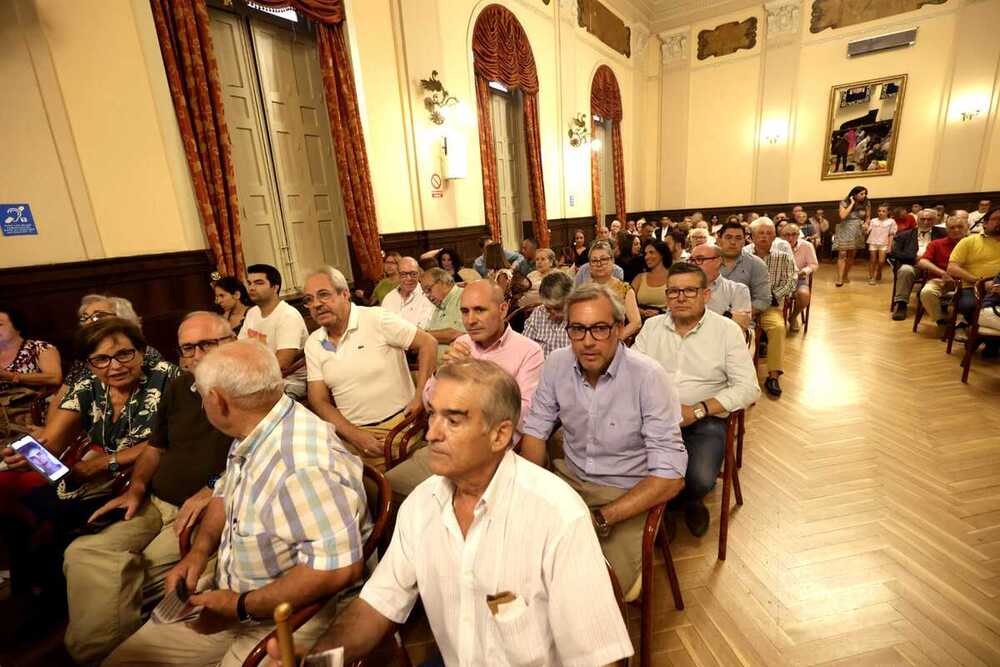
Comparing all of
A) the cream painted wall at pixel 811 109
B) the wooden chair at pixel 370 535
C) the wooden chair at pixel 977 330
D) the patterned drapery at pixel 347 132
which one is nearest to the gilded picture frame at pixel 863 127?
the cream painted wall at pixel 811 109

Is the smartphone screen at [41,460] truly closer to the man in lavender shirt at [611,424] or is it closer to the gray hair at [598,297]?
the man in lavender shirt at [611,424]

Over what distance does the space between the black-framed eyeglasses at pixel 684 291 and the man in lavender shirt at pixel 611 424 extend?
65 cm

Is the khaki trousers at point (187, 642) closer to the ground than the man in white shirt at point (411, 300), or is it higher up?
closer to the ground

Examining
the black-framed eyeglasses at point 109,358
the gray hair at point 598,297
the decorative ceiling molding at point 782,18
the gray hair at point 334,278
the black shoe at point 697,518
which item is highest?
the decorative ceiling molding at point 782,18

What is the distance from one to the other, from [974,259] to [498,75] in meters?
5.96

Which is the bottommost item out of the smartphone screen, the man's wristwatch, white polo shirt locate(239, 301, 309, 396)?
the man's wristwatch

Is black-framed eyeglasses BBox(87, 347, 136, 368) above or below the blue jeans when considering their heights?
above

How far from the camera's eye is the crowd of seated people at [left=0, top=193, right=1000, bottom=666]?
98 centimetres

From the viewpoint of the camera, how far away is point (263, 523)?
1.15 meters

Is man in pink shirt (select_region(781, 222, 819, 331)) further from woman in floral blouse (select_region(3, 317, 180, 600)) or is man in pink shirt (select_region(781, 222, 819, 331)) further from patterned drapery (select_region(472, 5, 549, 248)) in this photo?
woman in floral blouse (select_region(3, 317, 180, 600))

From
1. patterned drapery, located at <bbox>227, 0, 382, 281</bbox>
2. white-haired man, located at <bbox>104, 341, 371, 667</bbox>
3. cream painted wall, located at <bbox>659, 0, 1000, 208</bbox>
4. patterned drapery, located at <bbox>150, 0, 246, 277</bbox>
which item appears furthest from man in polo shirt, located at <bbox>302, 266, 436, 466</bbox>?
cream painted wall, located at <bbox>659, 0, 1000, 208</bbox>

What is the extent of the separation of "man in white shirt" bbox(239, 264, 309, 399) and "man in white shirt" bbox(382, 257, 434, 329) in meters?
1.02

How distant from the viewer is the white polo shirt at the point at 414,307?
3785 millimetres

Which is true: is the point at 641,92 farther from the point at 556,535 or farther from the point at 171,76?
the point at 556,535
